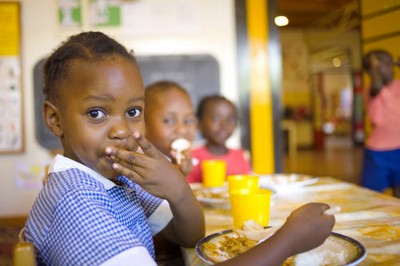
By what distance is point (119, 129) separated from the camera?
2.36ft

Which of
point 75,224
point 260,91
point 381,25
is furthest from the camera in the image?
point 381,25

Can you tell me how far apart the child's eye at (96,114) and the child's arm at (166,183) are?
0.21ft

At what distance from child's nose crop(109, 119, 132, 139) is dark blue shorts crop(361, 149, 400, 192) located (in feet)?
8.11

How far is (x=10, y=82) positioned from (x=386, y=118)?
267 centimetres

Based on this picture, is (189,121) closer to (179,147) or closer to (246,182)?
(179,147)

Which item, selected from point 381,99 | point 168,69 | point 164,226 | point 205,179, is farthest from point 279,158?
point 164,226

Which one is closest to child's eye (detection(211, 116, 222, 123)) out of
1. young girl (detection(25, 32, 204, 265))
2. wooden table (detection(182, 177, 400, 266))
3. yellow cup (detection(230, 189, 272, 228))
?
wooden table (detection(182, 177, 400, 266))

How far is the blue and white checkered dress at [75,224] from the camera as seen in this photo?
58 cm

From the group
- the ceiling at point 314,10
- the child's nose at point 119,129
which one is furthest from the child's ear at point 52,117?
the ceiling at point 314,10

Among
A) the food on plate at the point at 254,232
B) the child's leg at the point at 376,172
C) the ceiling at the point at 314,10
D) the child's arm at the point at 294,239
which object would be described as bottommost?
the child's leg at the point at 376,172

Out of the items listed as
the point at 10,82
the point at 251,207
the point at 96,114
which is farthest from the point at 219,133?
the point at 10,82

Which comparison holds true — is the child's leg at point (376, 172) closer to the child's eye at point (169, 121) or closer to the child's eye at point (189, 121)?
the child's eye at point (189, 121)

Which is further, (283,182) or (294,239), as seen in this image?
(283,182)

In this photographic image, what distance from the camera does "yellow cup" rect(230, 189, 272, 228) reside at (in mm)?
903
